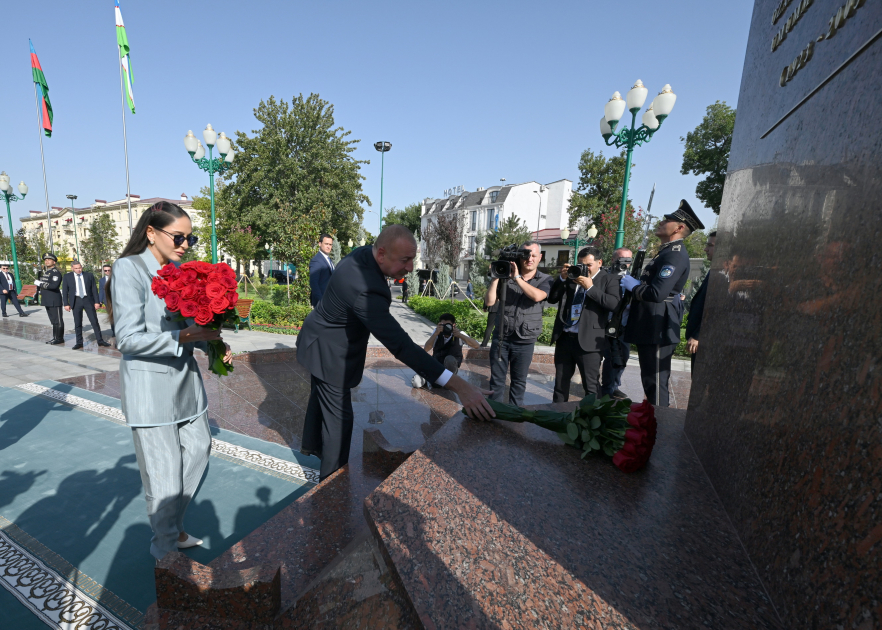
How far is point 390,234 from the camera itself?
2516 mm

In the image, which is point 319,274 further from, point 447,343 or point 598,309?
point 598,309

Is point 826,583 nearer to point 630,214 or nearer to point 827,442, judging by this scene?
point 827,442

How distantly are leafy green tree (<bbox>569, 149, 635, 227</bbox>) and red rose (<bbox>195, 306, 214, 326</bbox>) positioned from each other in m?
27.8

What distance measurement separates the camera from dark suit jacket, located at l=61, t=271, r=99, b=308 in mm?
8487

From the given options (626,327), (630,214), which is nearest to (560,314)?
(626,327)

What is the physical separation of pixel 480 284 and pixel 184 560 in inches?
841

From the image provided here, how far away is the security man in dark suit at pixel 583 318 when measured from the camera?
4.31m

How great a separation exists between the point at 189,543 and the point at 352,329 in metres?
1.60

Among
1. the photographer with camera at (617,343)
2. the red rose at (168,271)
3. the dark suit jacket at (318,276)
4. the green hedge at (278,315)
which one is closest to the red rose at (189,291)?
the red rose at (168,271)

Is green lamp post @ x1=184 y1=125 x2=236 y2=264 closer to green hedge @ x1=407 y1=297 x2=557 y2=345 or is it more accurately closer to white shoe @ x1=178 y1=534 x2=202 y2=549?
green hedge @ x1=407 y1=297 x2=557 y2=345

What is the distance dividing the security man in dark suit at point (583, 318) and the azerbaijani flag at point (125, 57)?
17.4m

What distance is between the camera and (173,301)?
6.85 ft

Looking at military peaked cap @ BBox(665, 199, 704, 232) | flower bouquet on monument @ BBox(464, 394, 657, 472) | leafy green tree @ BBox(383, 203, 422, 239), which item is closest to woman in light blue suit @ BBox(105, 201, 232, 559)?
flower bouquet on monument @ BBox(464, 394, 657, 472)

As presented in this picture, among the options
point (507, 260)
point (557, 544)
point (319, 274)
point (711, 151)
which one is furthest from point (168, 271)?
point (711, 151)
